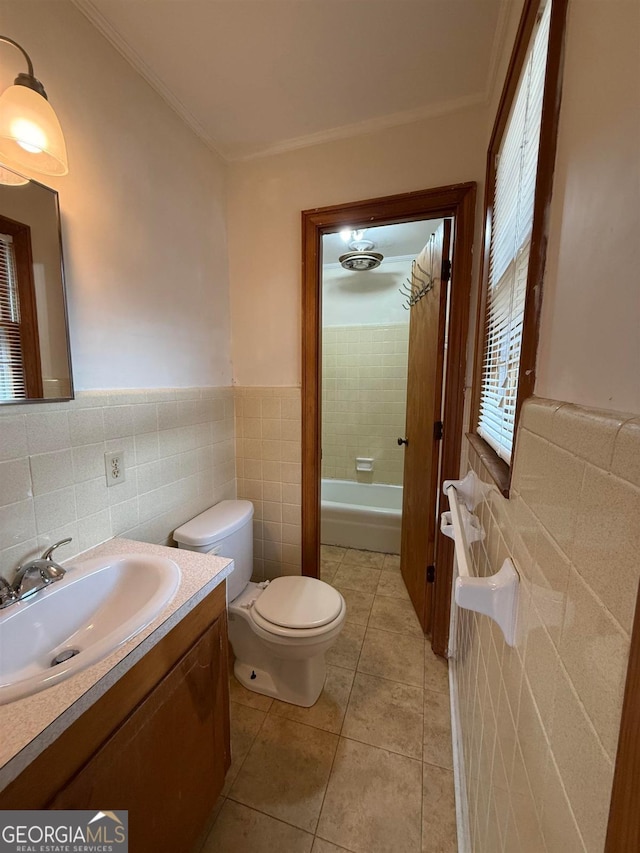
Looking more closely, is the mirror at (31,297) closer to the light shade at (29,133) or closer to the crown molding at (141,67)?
the light shade at (29,133)

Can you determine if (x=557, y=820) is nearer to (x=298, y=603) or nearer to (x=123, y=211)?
(x=298, y=603)

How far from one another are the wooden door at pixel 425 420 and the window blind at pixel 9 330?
152 centimetres

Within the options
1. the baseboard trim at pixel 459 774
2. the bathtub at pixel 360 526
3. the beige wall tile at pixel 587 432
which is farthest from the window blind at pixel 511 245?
the bathtub at pixel 360 526

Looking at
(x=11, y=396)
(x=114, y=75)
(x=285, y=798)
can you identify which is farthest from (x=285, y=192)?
(x=285, y=798)

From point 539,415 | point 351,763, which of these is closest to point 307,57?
point 539,415

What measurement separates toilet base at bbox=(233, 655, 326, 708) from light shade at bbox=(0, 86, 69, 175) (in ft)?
6.08

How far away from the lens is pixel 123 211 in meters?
1.17

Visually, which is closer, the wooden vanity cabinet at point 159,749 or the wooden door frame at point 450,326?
the wooden vanity cabinet at point 159,749

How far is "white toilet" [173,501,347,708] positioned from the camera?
1302 millimetres

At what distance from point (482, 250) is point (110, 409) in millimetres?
1535

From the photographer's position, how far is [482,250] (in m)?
1.33

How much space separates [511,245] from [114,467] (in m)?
1.40

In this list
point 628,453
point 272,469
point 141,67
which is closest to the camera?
point 628,453

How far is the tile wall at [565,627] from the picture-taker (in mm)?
301
